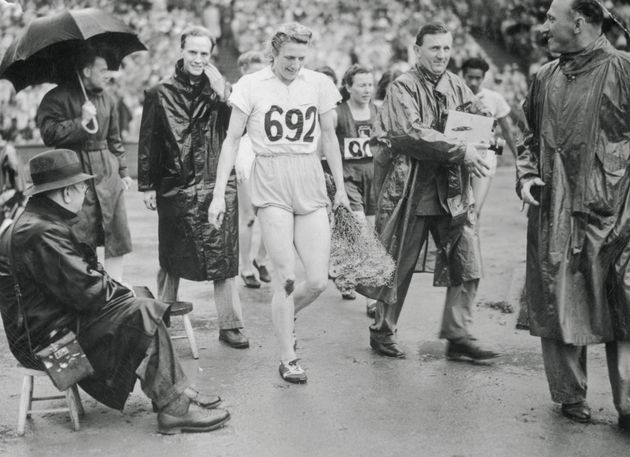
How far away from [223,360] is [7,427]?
1578 millimetres

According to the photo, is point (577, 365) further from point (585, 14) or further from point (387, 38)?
point (387, 38)

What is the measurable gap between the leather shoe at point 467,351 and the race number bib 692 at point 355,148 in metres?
2.30

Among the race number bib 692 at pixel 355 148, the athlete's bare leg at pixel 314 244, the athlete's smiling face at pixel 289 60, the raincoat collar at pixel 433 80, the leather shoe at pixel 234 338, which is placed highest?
the athlete's smiling face at pixel 289 60

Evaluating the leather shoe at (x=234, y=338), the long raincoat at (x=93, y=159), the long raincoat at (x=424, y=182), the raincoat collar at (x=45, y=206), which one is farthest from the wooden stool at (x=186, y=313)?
the raincoat collar at (x=45, y=206)

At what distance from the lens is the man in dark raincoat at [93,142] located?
6.23 m

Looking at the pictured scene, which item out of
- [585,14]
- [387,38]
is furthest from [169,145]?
[387,38]

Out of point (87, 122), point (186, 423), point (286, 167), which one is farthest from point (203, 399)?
point (87, 122)

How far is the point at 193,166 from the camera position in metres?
6.04

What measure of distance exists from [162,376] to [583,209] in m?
2.32

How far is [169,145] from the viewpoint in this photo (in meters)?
6.05

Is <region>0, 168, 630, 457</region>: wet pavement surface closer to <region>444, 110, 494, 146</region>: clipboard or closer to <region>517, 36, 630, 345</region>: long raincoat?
<region>517, 36, 630, 345</region>: long raincoat

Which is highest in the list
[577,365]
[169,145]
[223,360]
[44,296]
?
[169,145]

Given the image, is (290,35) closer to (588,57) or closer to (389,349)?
(588,57)

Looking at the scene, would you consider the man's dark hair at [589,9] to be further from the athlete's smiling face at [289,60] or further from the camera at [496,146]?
the athlete's smiling face at [289,60]
